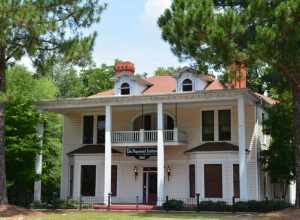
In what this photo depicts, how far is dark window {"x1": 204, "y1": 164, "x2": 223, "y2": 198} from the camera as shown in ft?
95.3

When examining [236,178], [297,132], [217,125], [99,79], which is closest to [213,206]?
[236,178]

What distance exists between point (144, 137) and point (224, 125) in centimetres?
475

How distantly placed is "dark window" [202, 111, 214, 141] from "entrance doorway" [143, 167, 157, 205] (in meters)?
3.86

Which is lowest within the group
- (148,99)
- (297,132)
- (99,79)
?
(297,132)

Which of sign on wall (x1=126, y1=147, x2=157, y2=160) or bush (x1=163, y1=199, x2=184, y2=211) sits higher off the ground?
sign on wall (x1=126, y1=147, x2=157, y2=160)

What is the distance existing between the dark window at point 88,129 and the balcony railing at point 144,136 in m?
2.80

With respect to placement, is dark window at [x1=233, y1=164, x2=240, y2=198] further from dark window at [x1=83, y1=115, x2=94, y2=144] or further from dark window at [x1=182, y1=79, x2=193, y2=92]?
dark window at [x1=83, y1=115, x2=94, y2=144]

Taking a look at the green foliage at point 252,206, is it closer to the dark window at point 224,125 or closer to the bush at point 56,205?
the dark window at point 224,125

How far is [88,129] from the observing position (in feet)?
111

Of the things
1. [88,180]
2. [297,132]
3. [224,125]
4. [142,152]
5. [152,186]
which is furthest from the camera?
[88,180]

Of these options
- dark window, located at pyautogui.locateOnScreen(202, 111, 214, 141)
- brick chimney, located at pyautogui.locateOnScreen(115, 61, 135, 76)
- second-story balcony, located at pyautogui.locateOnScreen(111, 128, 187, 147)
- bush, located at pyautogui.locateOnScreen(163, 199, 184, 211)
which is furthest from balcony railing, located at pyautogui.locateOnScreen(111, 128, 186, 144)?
brick chimney, located at pyautogui.locateOnScreen(115, 61, 135, 76)

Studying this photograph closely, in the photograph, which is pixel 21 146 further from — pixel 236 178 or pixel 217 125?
pixel 236 178

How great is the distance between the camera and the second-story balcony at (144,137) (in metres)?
29.5

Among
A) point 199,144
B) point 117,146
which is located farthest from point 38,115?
point 199,144
